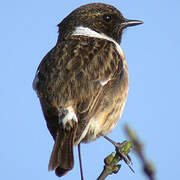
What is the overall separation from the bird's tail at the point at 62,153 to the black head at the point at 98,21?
2.66 metres

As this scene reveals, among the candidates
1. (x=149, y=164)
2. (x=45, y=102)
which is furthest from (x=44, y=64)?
(x=149, y=164)

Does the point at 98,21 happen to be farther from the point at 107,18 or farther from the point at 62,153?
the point at 62,153

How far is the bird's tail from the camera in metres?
3.94

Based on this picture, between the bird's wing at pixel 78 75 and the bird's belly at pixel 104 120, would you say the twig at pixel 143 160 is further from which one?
the bird's belly at pixel 104 120

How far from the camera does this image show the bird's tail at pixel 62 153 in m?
3.94

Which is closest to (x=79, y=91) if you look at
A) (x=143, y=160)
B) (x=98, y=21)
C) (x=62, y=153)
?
(x=62, y=153)

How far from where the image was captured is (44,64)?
17.4 feet

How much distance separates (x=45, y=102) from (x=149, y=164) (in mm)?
3234

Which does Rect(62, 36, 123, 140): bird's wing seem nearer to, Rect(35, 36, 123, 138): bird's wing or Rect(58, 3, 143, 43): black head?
Rect(35, 36, 123, 138): bird's wing

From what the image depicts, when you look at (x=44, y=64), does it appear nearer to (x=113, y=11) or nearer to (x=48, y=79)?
(x=48, y=79)

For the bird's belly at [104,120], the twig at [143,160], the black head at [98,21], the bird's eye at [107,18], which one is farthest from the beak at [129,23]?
the twig at [143,160]

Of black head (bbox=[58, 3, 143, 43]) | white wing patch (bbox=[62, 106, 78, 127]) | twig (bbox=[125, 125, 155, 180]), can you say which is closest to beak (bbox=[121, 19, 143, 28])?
black head (bbox=[58, 3, 143, 43])

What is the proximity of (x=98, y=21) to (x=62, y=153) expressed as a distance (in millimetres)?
3267

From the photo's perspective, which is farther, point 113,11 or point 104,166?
point 113,11
